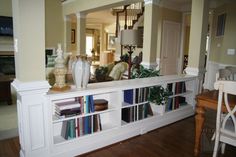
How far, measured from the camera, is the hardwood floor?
2359 millimetres

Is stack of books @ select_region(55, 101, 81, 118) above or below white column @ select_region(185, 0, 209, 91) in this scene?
below

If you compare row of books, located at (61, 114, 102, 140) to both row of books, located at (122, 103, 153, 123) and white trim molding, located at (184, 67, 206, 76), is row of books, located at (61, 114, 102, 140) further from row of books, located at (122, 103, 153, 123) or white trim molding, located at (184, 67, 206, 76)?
white trim molding, located at (184, 67, 206, 76)

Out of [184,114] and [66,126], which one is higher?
[66,126]

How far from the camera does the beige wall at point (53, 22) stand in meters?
7.34

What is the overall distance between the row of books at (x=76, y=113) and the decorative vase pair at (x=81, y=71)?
170 mm

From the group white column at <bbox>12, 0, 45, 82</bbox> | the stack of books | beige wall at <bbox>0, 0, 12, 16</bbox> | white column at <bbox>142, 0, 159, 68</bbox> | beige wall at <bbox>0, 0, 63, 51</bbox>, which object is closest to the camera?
white column at <bbox>12, 0, 45, 82</bbox>

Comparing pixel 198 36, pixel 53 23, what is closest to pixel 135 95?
pixel 198 36

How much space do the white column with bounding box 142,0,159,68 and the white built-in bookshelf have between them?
0.85 m

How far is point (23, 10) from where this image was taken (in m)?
1.77

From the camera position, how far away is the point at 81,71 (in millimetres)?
2244

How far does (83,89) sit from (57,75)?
320 mm

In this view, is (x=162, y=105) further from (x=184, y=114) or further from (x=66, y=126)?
(x=66, y=126)

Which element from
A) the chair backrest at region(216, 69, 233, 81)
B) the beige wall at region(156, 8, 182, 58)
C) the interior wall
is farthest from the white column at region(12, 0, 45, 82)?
the interior wall

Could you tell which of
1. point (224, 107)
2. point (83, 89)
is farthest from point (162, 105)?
point (83, 89)
